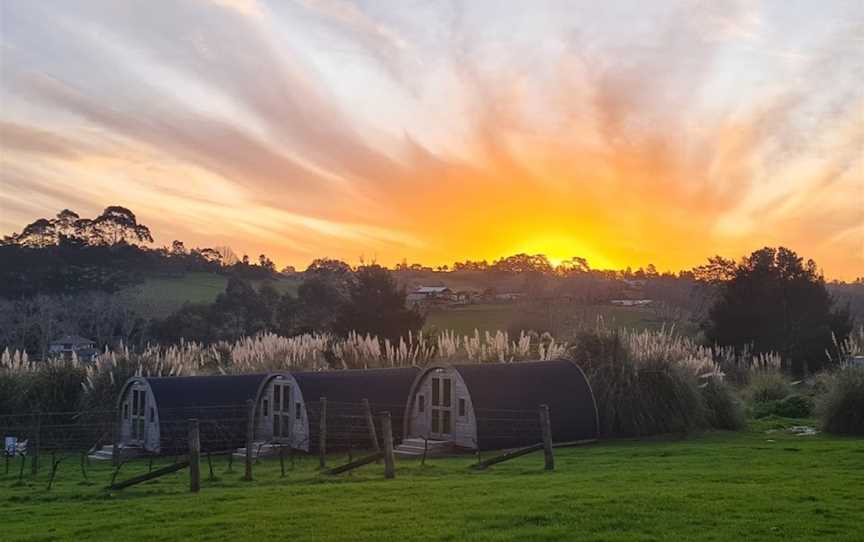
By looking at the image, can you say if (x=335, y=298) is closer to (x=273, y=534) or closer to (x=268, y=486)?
(x=268, y=486)

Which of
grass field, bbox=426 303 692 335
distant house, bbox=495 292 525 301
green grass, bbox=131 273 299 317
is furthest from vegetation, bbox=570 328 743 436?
distant house, bbox=495 292 525 301

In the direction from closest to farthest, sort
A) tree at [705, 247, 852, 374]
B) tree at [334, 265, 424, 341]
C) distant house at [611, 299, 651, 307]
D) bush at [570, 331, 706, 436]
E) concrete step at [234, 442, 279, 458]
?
concrete step at [234, 442, 279, 458] < bush at [570, 331, 706, 436] < tree at [334, 265, 424, 341] < tree at [705, 247, 852, 374] < distant house at [611, 299, 651, 307]

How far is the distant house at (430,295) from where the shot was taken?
76.9 metres

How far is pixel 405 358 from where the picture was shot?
2506 cm

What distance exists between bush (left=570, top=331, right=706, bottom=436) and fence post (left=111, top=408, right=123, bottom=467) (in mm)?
10062

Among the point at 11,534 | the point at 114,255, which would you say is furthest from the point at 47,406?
the point at 114,255

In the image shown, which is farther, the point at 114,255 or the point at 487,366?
the point at 114,255

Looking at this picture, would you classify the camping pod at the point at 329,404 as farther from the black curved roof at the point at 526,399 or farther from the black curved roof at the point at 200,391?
the black curved roof at the point at 526,399

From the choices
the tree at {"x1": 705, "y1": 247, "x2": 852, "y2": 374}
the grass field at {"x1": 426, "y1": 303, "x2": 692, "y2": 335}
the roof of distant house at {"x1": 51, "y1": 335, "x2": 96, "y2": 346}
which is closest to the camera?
the tree at {"x1": 705, "y1": 247, "x2": 852, "y2": 374}

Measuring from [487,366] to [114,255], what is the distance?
2729 inches

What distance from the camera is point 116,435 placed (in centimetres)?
1842

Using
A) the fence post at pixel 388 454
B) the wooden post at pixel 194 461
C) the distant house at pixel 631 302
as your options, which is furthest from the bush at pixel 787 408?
the distant house at pixel 631 302

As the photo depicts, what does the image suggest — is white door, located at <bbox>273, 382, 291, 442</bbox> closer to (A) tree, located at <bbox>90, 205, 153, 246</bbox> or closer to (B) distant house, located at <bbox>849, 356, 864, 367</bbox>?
(B) distant house, located at <bbox>849, 356, 864, 367</bbox>

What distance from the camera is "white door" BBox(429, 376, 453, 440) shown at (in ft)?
63.0
